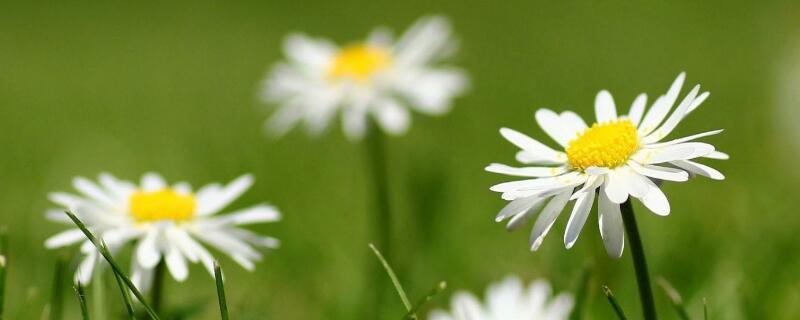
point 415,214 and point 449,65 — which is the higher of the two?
point 449,65

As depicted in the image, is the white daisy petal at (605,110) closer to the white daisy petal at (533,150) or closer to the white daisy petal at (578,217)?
the white daisy petal at (533,150)

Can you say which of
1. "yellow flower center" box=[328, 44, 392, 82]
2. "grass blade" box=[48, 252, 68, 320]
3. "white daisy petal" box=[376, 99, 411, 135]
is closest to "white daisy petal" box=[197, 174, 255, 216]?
"grass blade" box=[48, 252, 68, 320]

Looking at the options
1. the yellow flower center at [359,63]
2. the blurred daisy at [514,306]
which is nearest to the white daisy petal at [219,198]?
the blurred daisy at [514,306]

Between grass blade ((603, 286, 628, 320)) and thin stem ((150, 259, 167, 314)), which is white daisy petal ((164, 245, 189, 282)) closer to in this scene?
thin stem ((150, 259, 167, 314))

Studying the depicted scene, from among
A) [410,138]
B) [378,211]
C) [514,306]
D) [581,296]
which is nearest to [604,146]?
[581,296]

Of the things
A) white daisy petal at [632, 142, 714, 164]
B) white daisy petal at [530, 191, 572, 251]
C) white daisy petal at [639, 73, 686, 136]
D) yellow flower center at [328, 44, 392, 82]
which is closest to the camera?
white daisy petal at [632, 142, 714, 164]

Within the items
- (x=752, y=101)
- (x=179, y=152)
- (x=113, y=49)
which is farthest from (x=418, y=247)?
(x=113, y=49)

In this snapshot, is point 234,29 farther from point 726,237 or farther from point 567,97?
point 726,237
